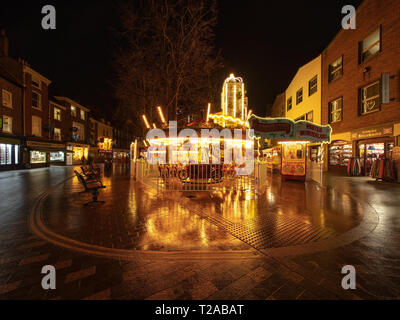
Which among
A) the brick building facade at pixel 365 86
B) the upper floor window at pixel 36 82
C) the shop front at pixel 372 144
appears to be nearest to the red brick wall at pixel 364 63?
the brick building facade at pixel 365 86

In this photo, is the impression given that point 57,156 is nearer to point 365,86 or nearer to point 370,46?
point 365,86

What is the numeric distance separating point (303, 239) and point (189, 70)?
1387cm

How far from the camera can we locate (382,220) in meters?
4.96

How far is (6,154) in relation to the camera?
63.0 ft

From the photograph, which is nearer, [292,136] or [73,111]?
[292,136]

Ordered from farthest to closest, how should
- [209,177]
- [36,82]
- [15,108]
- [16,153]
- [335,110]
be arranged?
[36,82]
[16,153]
[15,108]
[335,110]
[209,177]

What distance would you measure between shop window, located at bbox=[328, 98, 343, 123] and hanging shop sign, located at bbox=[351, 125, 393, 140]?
2.60 meters

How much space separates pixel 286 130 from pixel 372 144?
8.44 metres

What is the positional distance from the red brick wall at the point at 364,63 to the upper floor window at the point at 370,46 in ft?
1.00

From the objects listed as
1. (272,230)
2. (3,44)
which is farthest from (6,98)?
(272,230)

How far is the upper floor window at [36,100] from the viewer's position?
2310 cm
